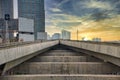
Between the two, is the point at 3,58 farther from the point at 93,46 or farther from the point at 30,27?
the point at 30,27

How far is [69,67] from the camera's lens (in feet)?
37.1

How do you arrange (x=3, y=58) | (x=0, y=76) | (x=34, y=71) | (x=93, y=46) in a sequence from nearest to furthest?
(x=3, y=58)
(x=0, y=76)
(x=34, y=71)
(x=93, y=46)

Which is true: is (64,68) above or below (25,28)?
below

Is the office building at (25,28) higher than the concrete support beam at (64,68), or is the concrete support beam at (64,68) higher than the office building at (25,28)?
the office building at (25,28)

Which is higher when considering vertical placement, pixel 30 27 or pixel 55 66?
pixel 30 27

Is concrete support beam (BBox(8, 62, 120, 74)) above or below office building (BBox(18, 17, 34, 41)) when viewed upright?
below

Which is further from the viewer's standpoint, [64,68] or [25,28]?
[25,28]

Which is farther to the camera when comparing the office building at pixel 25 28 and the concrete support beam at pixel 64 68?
the office building at pixel 25 28

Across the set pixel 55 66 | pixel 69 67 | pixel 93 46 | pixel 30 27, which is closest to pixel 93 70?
pixel 69 67

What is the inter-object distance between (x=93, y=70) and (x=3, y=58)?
6.30m

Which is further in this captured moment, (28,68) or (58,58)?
(58,58)

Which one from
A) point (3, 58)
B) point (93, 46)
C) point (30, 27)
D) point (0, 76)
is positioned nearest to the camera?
point (3, 58)

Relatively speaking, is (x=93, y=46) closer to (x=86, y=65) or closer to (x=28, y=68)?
(x=86, y=65)

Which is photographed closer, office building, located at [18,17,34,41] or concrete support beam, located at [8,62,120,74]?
concrete support beam, located at [8,62,120,74]
